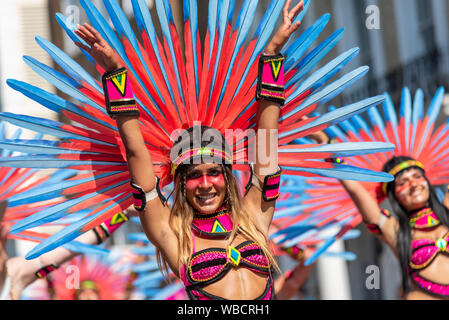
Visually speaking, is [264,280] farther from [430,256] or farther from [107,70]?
[430,256]

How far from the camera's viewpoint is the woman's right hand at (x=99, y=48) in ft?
9.98

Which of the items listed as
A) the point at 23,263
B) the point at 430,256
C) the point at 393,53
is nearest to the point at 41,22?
the point at 393,53

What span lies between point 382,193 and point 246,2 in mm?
2020

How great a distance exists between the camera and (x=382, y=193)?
16.2 feet

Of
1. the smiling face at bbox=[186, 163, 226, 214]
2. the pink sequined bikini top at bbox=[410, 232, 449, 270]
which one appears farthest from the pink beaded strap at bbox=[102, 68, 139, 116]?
the pink sequined bikini top at bbox=[410, 232, 449, 270]

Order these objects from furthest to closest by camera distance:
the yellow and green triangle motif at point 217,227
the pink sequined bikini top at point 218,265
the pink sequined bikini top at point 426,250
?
1. the pink sequined bikini top at point 426,250
2. the yellow and green triangle motif at point 217,227
3. the pink sequined bikini top at point 218,265

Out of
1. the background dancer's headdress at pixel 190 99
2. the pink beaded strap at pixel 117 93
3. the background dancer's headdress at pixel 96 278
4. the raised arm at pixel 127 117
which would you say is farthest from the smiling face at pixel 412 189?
the background dancer's headdress at pixel 96 278

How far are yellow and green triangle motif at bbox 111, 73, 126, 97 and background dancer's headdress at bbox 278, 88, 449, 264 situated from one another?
2186 millimetres

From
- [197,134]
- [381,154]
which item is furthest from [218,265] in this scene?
[381,154]

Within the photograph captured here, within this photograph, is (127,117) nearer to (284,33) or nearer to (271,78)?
(271,78)

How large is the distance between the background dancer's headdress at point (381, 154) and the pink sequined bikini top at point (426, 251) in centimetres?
37

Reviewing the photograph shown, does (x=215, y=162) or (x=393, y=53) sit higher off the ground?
(x=393, y=53)

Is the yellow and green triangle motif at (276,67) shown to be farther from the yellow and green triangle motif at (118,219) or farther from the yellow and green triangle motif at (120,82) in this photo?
the yellow and green triangle motif at (118,219)

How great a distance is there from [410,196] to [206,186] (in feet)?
6.16
